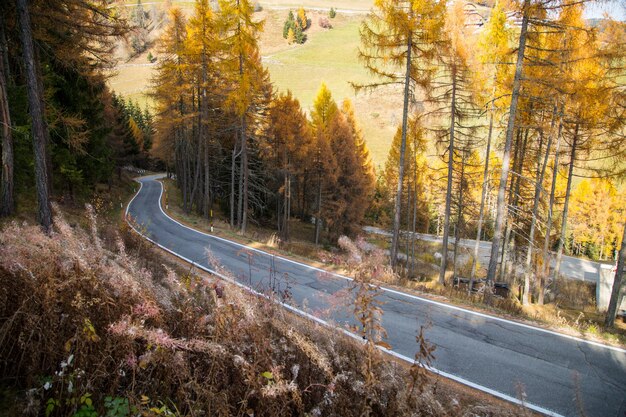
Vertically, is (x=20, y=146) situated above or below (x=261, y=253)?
above

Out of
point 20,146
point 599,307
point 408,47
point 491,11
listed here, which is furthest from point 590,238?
point 20,146

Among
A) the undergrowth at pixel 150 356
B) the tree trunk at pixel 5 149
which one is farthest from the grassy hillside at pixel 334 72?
the undergrowth at pixel 150 356

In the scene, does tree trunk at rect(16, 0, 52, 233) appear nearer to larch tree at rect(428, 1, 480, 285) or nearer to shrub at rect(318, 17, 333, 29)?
larch tree at rect(428, 1, 480, 285)

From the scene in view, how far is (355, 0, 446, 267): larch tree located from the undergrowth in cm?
1246

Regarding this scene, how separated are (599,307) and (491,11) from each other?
18429 mm

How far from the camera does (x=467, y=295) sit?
1126cm

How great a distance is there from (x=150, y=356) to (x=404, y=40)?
14.7 metres

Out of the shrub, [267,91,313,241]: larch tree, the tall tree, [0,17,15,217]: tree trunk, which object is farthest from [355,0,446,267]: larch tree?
the shrub

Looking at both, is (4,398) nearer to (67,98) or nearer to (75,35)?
(75,35)

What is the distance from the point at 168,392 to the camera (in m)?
2.90

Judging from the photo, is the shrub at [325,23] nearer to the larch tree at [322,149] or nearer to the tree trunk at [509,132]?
the larch tree at [322,149]

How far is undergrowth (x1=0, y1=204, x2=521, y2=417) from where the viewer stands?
2701 millimetres

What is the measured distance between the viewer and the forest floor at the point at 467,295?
26.8 ft

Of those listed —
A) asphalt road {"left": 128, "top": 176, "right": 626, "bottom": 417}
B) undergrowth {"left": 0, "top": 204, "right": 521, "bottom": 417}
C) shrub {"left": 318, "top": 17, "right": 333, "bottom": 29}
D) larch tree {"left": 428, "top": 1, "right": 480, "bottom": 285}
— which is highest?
shrub {"left": 318, "top": 17, "right": 333, "bottom": 29}
